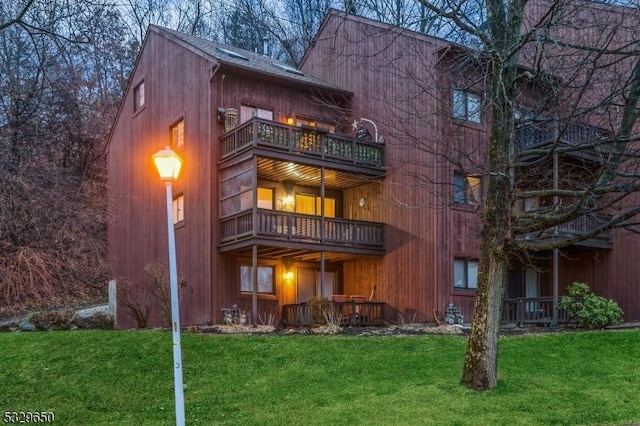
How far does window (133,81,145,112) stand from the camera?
28469 mm

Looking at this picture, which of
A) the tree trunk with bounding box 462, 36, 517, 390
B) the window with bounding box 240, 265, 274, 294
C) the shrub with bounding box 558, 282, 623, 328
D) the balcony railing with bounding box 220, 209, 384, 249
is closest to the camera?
the tree trunk with bounding box 462, 36, 517, 390

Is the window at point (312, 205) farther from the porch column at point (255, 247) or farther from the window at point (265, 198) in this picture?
the porch column at point (255, 247)

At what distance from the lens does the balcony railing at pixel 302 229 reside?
20.8 m

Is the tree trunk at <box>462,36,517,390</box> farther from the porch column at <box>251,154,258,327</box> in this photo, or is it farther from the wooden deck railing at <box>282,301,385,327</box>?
the porch column at <box>251,154,258,327</box>

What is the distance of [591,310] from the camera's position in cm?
1972

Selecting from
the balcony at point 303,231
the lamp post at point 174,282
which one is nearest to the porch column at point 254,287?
the balcony at point 303,231

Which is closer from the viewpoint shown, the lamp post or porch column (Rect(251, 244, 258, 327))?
the lamp post

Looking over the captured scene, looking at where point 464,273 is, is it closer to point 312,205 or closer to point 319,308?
point 319,308

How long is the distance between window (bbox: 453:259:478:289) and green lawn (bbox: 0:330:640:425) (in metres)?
4.66

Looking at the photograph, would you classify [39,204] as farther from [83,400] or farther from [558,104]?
[558,104]

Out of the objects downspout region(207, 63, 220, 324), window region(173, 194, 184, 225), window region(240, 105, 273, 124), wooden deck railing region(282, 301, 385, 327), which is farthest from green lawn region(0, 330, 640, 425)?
window region(240, 105, 273, 124)

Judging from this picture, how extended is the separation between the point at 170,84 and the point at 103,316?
912cm

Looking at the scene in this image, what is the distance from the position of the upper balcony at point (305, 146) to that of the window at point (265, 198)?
1.91 metres

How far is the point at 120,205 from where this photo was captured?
96.5 ft
